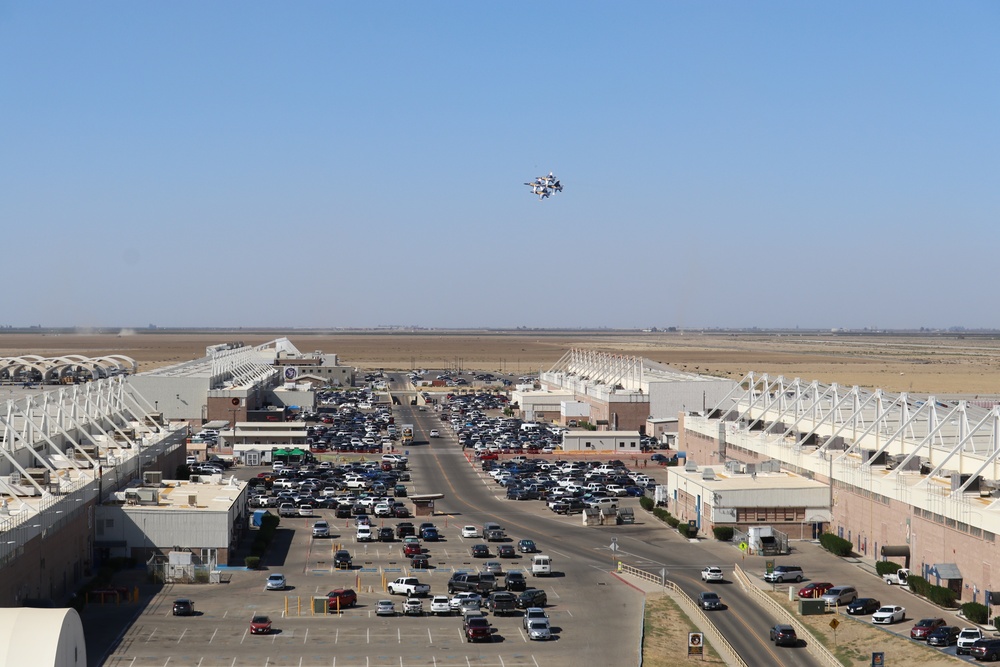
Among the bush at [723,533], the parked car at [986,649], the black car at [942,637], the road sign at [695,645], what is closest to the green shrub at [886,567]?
the bush at [723,533]

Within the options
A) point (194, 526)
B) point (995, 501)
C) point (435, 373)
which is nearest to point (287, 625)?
point (194, 526)

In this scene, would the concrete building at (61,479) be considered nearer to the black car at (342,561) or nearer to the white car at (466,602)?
the black car at (342,561)

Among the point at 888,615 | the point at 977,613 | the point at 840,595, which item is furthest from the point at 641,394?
the point at 888,615

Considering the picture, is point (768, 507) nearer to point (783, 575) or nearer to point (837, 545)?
point (837, 545)

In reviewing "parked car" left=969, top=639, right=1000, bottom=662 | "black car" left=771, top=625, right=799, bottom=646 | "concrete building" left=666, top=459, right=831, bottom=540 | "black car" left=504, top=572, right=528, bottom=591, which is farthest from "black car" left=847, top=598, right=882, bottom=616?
"concrete building" left=666, top=459, right=831, bottom=540

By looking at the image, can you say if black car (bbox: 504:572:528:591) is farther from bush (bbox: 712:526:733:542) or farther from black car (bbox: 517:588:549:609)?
bush (bbox: 712:526:733:542)

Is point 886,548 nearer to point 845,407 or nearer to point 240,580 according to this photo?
point 240,580
